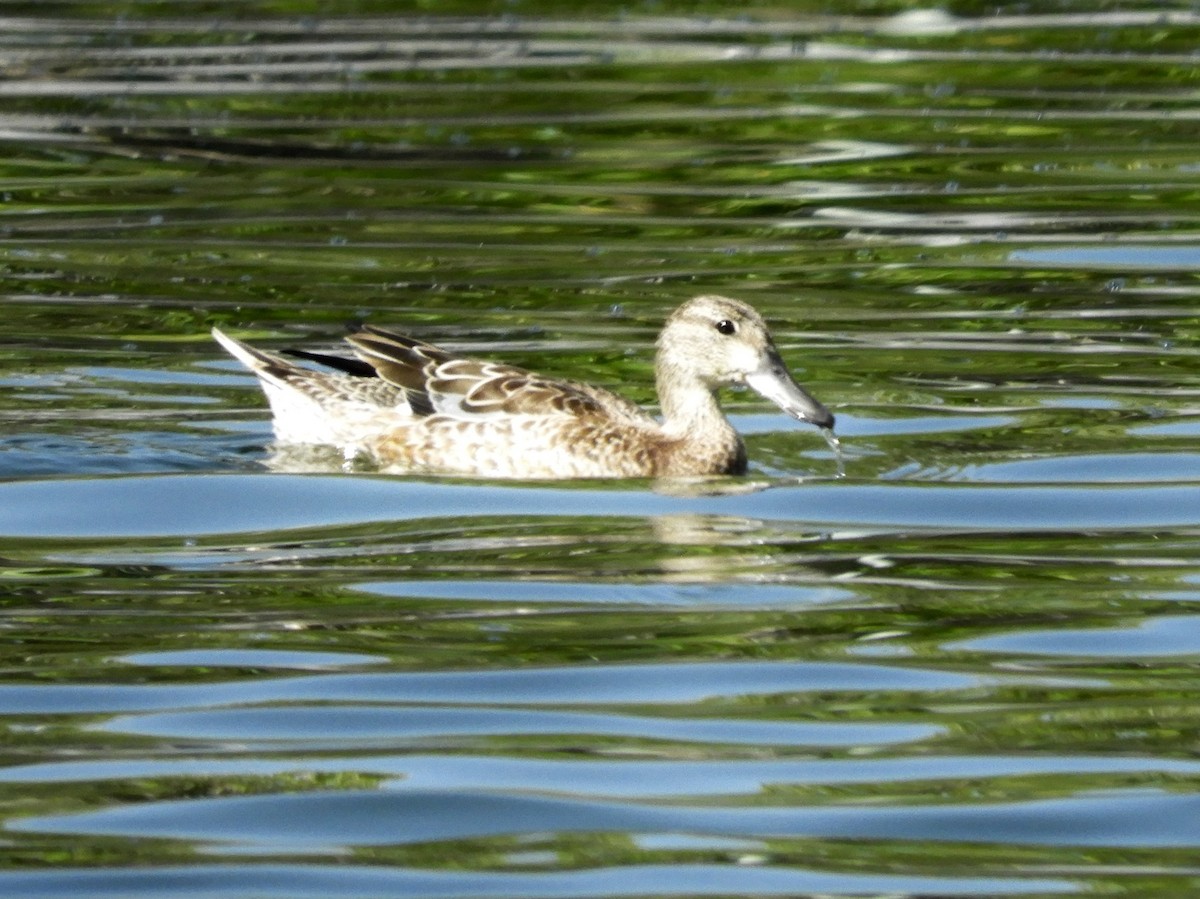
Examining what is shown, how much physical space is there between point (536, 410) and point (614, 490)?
0.64m

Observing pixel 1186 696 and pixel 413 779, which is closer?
pixel 413 779

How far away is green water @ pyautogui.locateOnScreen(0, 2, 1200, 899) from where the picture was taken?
5652 millimetres

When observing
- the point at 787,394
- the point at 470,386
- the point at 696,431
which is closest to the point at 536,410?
the point at 470,386

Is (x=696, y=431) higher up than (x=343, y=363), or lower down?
lower down

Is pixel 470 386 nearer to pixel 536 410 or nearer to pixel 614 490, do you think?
pixel 536 410

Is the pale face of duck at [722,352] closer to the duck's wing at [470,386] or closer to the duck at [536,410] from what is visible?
the duck at [536,410]

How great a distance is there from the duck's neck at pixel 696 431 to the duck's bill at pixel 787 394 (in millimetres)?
206

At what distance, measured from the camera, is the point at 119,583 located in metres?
7.93

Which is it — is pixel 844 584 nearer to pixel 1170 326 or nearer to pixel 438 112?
pixel 1170 326

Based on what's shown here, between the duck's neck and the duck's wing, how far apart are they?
0.14 m

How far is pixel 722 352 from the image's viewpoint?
406 inches

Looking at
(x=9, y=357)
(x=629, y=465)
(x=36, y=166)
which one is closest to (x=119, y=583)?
(x=629, y=465)

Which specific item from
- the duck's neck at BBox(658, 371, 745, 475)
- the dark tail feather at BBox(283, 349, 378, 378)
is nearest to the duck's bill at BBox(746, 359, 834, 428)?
the duck's neck at BBox(658, 371, 745, 475)

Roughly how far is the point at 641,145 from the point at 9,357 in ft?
18.0
